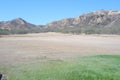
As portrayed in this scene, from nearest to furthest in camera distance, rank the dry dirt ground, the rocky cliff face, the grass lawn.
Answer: the grass lawn
the dry dirt ground
the rocky cliff face

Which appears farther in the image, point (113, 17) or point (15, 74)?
point (113, 17)

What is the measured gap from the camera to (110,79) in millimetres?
15359

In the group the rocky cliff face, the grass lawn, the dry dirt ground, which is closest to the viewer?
the grass lawn

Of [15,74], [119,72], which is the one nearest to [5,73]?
[15,74]

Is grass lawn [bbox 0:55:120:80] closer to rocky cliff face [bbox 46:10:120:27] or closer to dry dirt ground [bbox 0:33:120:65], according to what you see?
dry dirt ground [bbox 0:33:120:65]

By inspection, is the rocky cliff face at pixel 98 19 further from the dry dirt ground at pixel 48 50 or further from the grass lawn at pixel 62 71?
the grass lawn at pixel 62 71

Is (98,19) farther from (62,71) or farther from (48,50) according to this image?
(62,71)

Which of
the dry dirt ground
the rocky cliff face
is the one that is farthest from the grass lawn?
the rocky cliff face

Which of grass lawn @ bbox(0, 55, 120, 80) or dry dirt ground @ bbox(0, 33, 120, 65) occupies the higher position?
grass lawn @ bbox(0, 55, 120, 80)

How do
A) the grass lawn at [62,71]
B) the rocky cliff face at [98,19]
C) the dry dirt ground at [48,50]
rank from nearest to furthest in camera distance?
the grass lawn at [62,71] < the dry dirt ground at [48,50] < the rocky cliff face at [98,19]

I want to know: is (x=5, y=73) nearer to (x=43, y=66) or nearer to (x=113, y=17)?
(x=43, y=66)

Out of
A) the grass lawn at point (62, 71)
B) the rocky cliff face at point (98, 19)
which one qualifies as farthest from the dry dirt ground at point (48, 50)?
the rocky cliff face at point (98, 19)

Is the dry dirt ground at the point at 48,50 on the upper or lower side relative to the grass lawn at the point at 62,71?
lower

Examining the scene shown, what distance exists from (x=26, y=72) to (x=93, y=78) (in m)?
3.22
